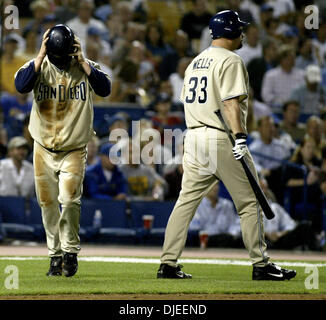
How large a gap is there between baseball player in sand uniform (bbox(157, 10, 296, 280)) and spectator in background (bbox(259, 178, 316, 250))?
5.10 meters

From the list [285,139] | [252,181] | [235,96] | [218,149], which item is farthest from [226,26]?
[285,139]

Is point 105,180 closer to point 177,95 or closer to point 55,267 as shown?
point 177,95

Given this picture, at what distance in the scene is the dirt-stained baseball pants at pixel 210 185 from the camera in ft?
24.4

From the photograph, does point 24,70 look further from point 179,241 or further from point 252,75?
point 252,75

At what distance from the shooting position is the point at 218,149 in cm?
745

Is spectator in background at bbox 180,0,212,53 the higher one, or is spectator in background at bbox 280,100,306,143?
spectator in background at bbox 180,0,212,53

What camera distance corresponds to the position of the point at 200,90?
7.51m

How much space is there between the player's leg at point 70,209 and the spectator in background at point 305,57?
1096 cm

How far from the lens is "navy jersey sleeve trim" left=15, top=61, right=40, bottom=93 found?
7.42 m

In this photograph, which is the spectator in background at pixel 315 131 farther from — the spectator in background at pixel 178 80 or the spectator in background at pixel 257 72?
the spectator in background at pixel 178 80

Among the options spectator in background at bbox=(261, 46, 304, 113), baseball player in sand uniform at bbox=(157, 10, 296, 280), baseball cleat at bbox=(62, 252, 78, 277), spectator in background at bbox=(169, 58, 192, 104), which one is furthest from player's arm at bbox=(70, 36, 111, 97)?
spectator in background at bbox=(261, 46, 304, 113)

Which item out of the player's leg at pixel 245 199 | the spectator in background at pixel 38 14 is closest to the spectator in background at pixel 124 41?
the spectator in background at pixel 38 14

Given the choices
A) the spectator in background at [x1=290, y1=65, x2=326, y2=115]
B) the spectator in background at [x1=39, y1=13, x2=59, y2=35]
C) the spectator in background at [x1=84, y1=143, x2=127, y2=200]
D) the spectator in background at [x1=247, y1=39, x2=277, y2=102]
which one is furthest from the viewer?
the spectator in background at [x1=247, y1=39, x2=277, y2=102]

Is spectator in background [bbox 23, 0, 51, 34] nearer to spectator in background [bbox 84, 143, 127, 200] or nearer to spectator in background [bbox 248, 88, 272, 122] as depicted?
spectator in background [bbox 248, 88, 272, 122]
